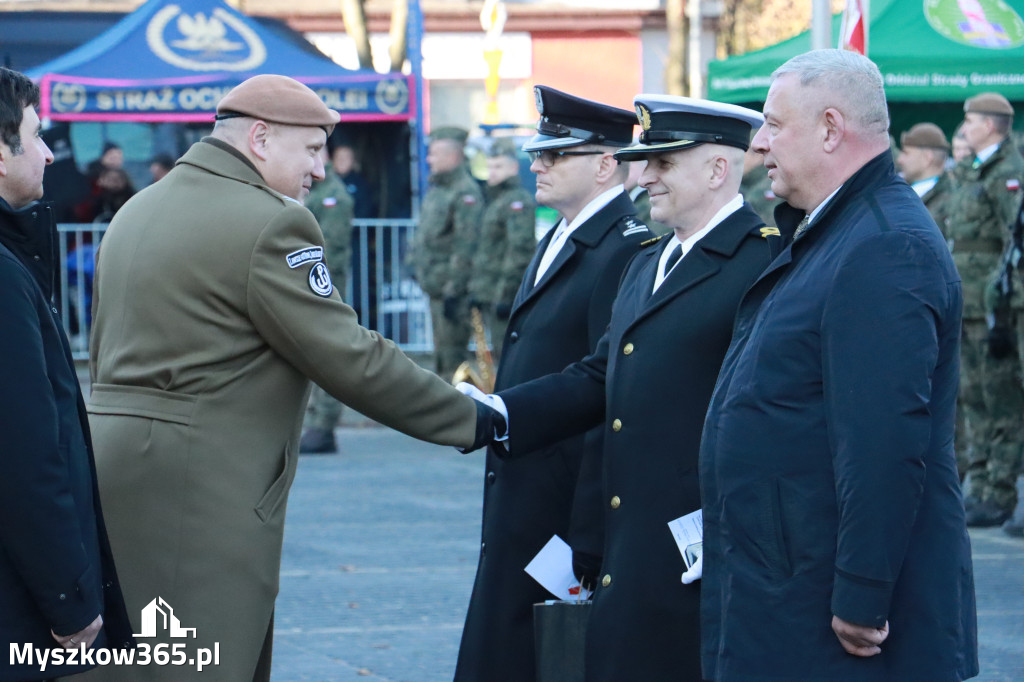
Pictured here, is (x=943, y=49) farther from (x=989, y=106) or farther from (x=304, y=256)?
(x=304, y=256)

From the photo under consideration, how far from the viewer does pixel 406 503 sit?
32.6ft

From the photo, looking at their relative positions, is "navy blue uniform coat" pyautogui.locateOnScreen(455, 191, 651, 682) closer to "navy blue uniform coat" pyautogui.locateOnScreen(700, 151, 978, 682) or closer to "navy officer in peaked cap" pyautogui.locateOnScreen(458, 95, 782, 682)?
"navy officer in peaked cap" pyautogui.locateOnScreen(458, 95, 782, 682)

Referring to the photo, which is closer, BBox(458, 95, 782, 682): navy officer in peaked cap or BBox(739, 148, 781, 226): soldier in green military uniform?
BBox(458, 95, 782, 682): navy officer in peaked cap

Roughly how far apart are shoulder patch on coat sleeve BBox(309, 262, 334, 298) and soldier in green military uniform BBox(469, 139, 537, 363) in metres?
8.32

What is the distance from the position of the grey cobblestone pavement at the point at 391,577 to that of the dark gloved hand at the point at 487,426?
1.74 m

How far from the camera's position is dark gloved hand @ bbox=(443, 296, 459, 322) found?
13.0 metres

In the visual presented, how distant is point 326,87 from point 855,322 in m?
13.0

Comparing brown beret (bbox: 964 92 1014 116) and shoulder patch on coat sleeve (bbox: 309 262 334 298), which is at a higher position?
brown beret (bbox: 964 92 1014 116)

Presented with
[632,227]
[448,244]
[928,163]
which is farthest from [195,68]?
[632,227]

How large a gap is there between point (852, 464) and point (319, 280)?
152 cm

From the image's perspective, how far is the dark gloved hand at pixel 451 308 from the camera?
12969 millimetres

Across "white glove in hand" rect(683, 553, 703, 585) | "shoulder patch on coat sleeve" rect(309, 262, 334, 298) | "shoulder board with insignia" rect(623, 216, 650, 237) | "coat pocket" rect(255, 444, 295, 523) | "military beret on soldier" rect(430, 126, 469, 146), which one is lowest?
"white glove in hand" rect(683, 553, 703, 585)

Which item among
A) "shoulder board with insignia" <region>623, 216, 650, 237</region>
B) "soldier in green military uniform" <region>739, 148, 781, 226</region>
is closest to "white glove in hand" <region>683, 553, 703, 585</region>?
"shoulder board with insignia" <region>623, 216, 650, 237</region>

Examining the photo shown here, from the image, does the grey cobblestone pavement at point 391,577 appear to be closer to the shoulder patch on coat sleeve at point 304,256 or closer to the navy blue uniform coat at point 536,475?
the navy blue uniform coat at point 536,475
